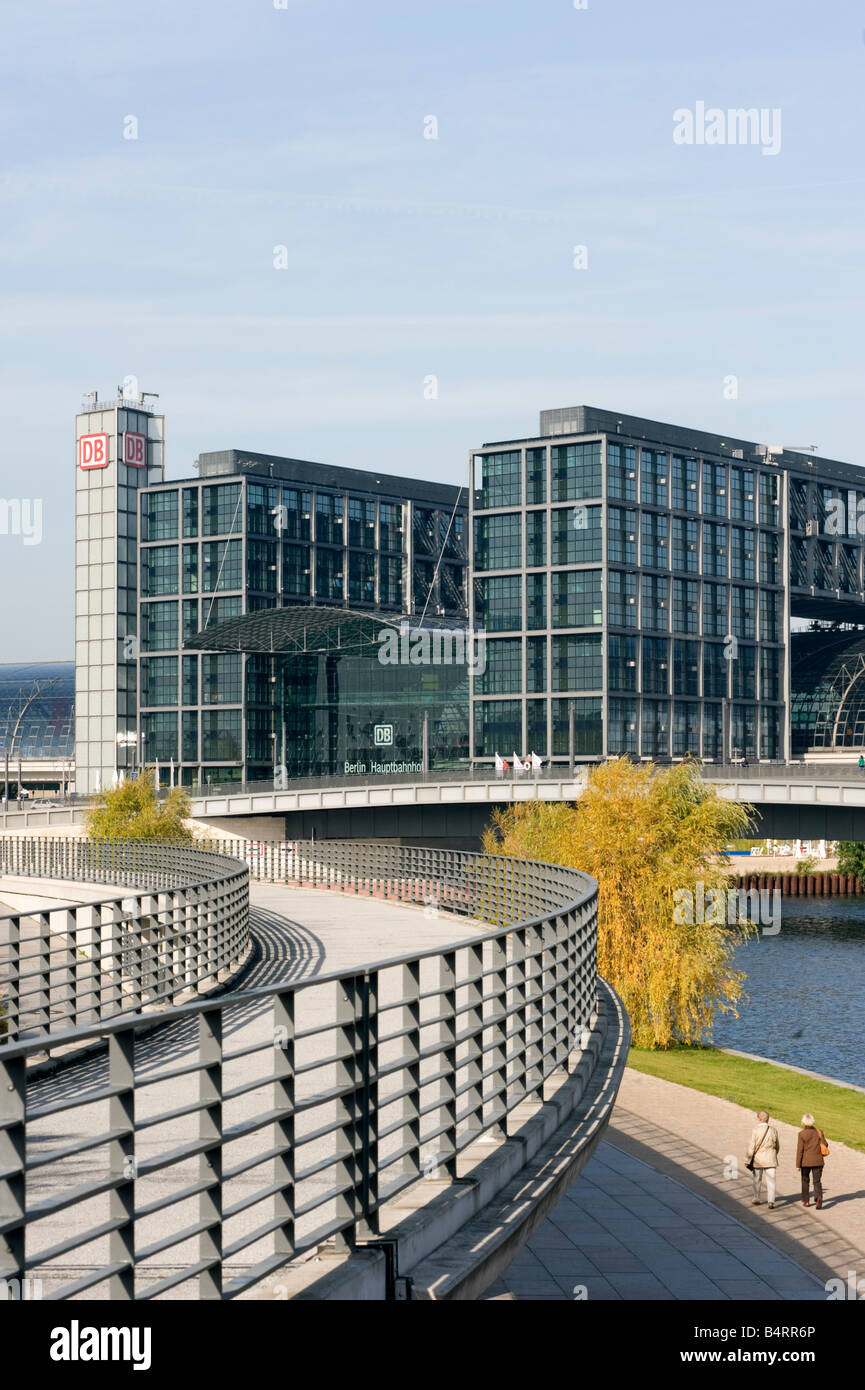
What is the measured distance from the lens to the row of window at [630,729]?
4058 inches

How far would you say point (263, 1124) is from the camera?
645cm

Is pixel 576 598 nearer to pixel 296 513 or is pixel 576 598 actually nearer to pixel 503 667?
pixel 503 667

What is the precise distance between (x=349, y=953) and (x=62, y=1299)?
20.0 meters

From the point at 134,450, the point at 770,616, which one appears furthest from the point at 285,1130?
the point at 134,450

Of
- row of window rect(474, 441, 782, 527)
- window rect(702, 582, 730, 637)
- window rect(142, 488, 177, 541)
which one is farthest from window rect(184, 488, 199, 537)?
window rect(702, 582, 730, 637)

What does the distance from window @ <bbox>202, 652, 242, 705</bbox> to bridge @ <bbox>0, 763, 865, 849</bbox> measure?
22.5 meters

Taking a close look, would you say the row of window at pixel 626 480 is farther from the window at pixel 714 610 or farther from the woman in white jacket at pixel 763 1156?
the woman in white jacket at pixel 763 1156

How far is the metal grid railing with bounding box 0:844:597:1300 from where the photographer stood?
5.56 metres

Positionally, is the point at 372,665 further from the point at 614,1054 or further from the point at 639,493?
the point at 614,1054

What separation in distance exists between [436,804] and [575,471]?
1286 inches

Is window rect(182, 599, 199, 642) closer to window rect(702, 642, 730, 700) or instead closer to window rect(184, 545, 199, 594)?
window rect(184, 545, 199, 594)
